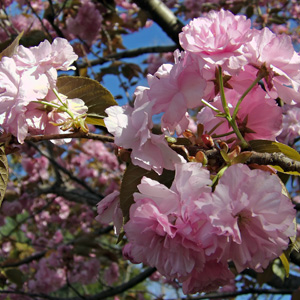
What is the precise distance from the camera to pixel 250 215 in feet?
1.61

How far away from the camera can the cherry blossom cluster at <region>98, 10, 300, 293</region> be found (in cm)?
49

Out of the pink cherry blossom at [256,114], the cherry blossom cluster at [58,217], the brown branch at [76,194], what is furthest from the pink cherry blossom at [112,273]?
the pink cherry blossom at [256,114]

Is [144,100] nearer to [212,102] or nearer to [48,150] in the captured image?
[212,102]

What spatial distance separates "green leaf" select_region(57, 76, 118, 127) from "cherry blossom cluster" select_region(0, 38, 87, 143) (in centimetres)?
3

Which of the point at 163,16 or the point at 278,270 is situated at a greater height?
the point at 163,16

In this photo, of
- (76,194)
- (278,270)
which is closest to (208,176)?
(278,270)

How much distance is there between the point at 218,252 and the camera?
0.50m

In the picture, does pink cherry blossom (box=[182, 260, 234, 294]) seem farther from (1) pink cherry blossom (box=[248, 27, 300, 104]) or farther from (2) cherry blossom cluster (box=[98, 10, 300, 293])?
(1) pink cherry blossom (box=[248, 27, 300, 104])

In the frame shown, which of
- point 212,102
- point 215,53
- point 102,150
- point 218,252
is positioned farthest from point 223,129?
point 102,150

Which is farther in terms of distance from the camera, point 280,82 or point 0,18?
point 0,18

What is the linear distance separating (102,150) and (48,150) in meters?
1.68

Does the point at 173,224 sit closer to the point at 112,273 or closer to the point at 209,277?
the point at 209,277

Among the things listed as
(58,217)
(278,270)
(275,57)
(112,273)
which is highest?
(275,57)

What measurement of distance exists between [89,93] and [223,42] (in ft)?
1.00
